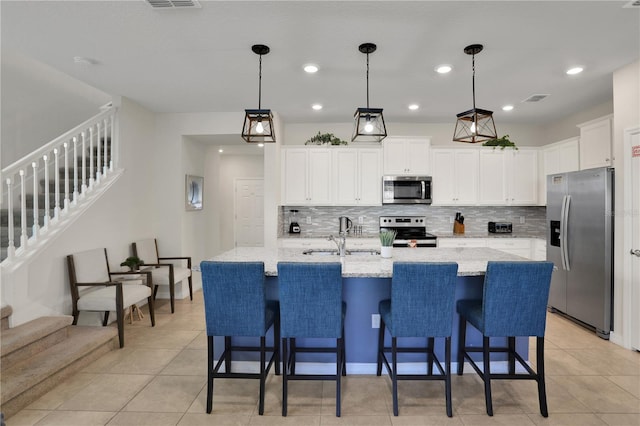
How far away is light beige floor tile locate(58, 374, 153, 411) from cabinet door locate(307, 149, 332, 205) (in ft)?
11.0

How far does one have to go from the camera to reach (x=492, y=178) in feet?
17.7

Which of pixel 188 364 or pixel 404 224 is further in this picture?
pixel 404 224

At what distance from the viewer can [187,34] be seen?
2756 mm

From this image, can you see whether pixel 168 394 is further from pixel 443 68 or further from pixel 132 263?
pixel 443 68

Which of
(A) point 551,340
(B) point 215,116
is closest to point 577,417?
(A) point 551,340

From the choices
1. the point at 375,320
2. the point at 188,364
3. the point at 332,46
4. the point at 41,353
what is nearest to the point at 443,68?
the point at 332,46

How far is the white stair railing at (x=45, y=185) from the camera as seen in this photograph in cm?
306

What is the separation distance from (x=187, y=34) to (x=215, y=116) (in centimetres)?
232

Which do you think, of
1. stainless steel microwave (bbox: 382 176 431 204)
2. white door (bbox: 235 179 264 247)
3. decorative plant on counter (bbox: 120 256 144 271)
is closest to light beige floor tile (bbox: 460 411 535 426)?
stainless steel microwave (bbox: 382 176 431 204)

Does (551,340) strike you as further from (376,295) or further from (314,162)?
(314,162)

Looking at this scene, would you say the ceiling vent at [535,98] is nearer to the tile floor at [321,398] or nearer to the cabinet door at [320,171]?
the cabinet door at [320,171]

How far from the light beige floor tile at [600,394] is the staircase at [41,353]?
3.89 meters

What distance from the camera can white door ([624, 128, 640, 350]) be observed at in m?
3.23

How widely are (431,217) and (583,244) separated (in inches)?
86.2
